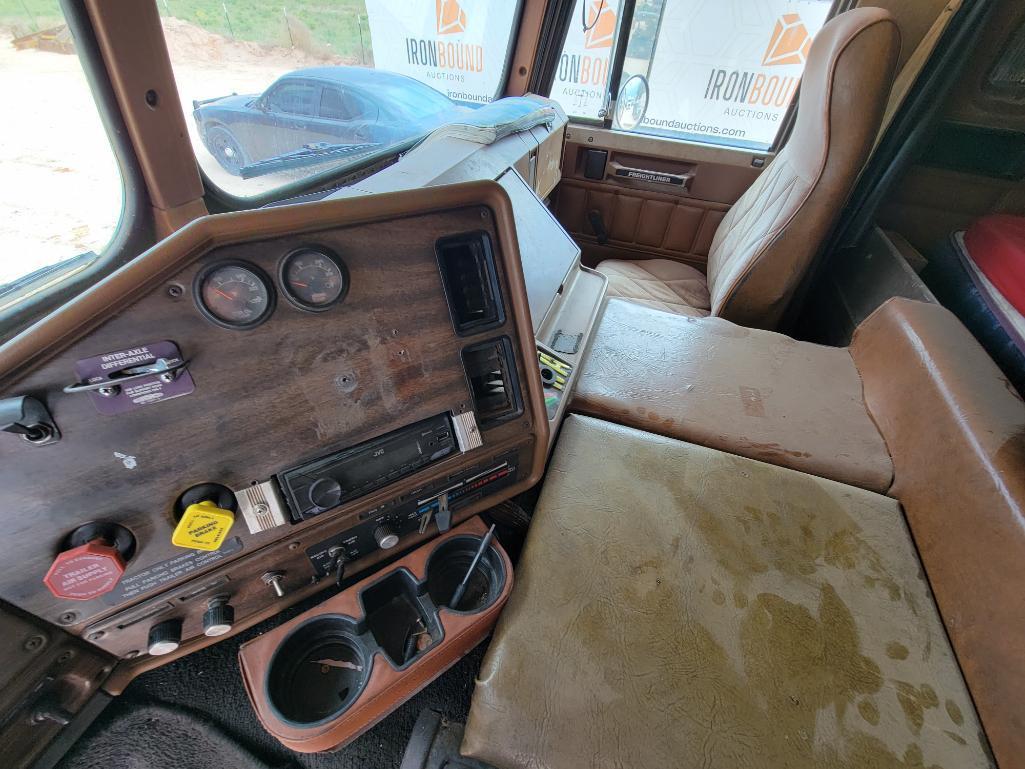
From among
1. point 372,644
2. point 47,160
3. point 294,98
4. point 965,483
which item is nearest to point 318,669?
point 372,644

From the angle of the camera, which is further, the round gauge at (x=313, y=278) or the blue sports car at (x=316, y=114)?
the blue sports car at (x=316, y=114)

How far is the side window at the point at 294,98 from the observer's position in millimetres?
1334

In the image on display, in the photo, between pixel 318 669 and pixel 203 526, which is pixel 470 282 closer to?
pixel 203 526

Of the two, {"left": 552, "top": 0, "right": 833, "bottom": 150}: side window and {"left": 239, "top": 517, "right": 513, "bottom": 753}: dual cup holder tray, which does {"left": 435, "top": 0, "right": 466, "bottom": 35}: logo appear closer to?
{"left": 552, "top": 0, "right": 833, "bottom": 150}: side window

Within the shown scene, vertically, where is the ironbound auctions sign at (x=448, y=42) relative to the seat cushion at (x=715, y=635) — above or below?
above

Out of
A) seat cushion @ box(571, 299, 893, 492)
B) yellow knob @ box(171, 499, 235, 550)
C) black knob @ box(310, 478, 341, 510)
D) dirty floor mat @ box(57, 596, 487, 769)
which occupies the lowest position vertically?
dirty floor mat @ box(57, 596, 487, 769)

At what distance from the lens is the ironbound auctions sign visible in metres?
1.98

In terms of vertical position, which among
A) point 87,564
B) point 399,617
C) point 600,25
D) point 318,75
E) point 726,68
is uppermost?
point 600,25

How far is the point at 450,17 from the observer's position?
2.11 meters

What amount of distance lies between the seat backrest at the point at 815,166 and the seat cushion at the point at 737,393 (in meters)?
0.20

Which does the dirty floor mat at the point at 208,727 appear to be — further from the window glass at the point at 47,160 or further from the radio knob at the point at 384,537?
the window glass at the point at 47,160

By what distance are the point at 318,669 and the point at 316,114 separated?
1.58 metres

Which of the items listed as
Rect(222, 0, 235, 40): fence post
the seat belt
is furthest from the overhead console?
the seat belt

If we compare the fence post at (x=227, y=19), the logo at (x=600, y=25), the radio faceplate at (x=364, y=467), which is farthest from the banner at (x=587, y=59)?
the radio faceplate at (x=364, y=467)
